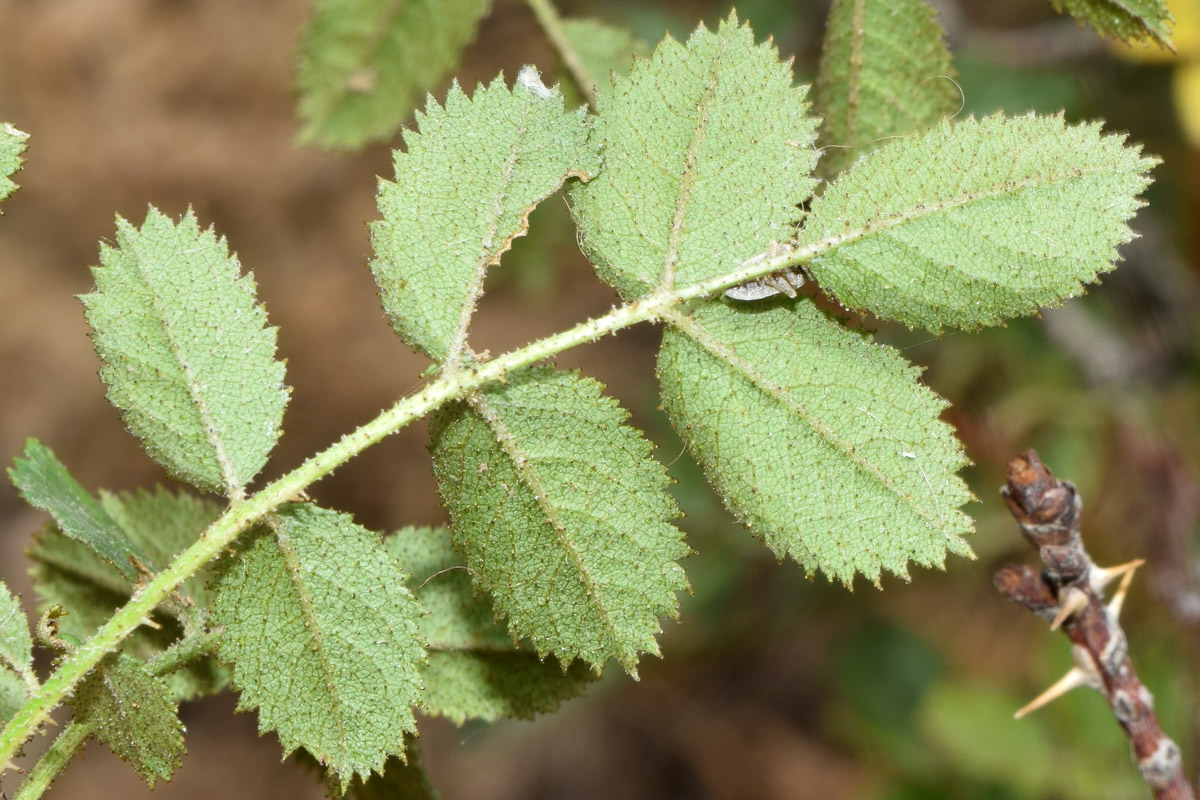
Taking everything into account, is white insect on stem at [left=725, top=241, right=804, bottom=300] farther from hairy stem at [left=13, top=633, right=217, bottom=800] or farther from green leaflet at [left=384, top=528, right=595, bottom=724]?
hairy stem at [left=13, top=633, right=217, bottom=800]

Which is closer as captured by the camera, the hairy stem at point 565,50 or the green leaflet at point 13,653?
the green leaflet at point 13,653

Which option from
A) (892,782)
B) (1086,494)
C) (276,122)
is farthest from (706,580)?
(276,122)

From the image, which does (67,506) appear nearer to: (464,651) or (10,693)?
(10,693)

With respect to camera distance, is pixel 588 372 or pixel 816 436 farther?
pixel 588 372

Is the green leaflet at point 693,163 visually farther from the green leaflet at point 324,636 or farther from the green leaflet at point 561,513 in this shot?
the green leaflet at point 324,636

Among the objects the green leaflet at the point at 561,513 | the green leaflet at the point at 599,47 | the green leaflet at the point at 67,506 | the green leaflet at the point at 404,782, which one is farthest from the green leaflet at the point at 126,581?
the green leaflet at the point at 599,47

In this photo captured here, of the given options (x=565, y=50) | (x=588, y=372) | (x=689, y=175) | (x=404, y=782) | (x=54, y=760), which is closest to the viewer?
(x=54, y=760)

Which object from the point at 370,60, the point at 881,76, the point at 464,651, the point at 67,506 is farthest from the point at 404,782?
the point at 370,60
